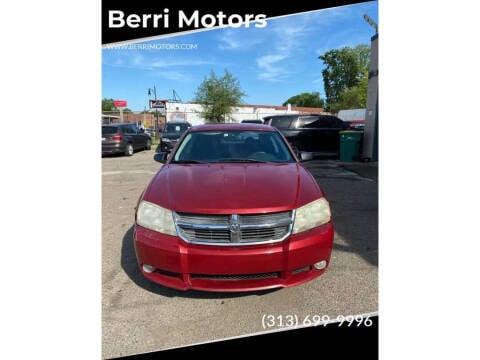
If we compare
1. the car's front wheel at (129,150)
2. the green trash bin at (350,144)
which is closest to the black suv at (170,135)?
the car's front wheel at (129,150)

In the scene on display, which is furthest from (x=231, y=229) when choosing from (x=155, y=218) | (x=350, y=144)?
(x=350, y=144)

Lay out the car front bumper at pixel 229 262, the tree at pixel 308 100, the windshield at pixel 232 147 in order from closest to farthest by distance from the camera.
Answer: the car front bumper at pixel 229 262 < the windshield at pixel 232 147 < the tree at pixel 308 100

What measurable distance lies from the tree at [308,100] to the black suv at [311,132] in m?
59.1

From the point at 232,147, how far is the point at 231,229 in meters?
1.44

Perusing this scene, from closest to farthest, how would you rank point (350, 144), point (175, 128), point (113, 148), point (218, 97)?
point (350, 144), point (113, 148), point (175, 128), point (218, 97)

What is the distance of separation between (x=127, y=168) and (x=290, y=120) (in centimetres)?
588

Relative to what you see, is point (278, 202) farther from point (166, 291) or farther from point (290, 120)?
point (290, 120)

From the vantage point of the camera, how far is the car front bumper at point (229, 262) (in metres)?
2.02

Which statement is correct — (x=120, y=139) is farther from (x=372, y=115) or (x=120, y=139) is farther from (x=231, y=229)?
(x=231, y=229)

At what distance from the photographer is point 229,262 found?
79.0 inches

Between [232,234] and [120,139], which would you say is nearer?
[232,234]

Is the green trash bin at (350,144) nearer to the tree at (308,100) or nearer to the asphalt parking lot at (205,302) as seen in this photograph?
the asphalt parking lot at (205,302)

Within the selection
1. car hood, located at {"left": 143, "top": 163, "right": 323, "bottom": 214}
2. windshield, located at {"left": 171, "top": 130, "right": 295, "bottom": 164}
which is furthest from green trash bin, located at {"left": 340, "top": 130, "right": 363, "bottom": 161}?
car hood, located at {"left": 143, "top": 163, "right": 323, "bottom": 214}

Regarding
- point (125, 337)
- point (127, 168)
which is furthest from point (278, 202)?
point (127, 168)
